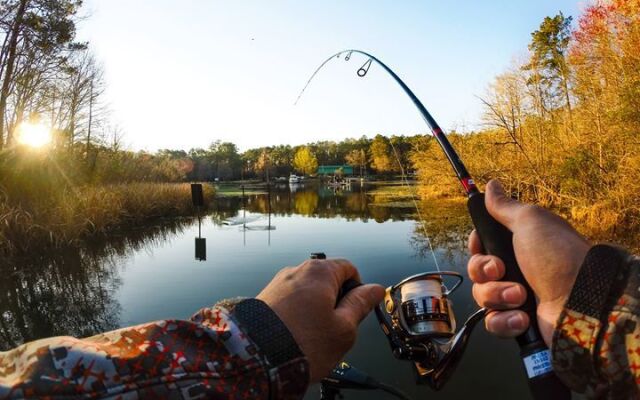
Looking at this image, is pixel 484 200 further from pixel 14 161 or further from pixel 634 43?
pixel 14 161

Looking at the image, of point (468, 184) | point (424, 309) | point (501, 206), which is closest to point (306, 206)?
point (468, 184)

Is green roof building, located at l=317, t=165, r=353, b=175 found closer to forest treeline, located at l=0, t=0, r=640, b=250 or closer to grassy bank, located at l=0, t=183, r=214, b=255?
forest treeline, located at l=0, t=0, r=640, b=250

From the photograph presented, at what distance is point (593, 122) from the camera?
10977 mm

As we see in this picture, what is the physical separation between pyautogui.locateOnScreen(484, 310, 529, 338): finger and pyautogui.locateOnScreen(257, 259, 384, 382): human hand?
1.44 feet

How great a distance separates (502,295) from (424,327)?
343 millimetres

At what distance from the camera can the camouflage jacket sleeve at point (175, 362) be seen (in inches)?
23.4

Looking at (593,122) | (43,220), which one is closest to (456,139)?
(593,122)

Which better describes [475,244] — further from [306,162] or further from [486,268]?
[306,162]

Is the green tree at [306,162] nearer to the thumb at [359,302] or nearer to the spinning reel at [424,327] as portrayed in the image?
the spinning reel at [424,327]

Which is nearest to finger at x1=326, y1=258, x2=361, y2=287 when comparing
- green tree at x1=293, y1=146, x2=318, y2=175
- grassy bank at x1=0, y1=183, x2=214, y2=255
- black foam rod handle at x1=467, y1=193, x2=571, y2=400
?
black foam rod handle at x1=467, y1=193, x2=571, y2=400

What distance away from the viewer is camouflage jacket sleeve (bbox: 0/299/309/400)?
23.4 inches

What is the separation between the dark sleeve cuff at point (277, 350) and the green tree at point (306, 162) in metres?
99.2

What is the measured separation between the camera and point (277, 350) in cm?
75

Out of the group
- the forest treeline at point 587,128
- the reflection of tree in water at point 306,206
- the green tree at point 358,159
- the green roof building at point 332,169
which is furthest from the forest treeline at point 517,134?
the green roof building at point 332,169
